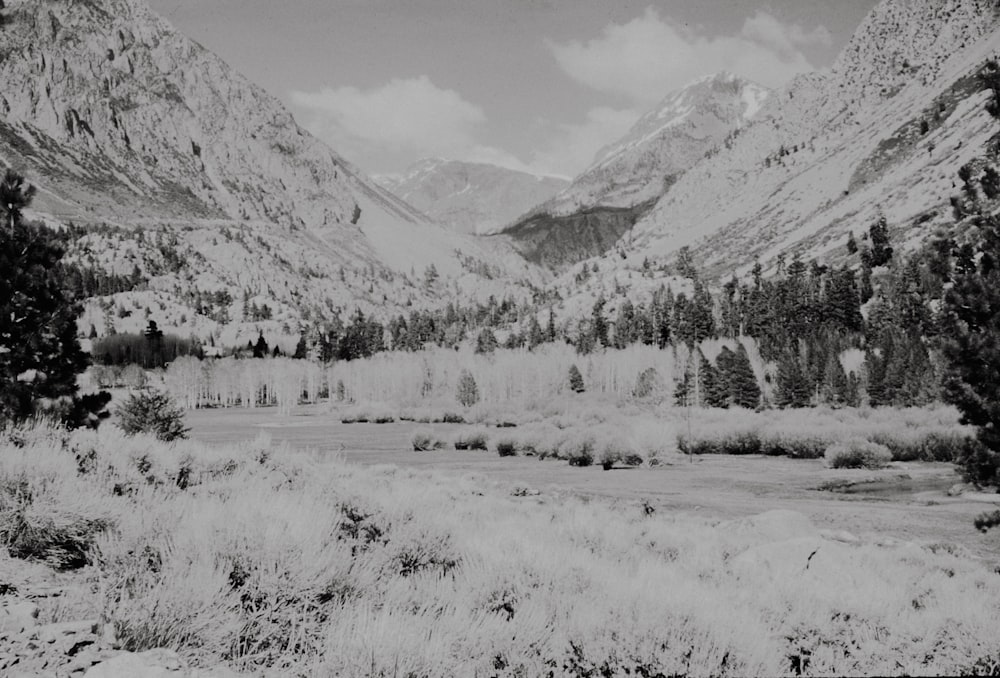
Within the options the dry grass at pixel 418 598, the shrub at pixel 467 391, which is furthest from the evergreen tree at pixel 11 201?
the shrub at pixel 467 391

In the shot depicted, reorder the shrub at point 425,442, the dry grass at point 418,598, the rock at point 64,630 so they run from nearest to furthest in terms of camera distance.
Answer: the rock at point 64,630, the dry grass at point 418,598, the shrub at point 425,442

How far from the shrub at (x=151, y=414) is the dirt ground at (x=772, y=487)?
11.8 ft

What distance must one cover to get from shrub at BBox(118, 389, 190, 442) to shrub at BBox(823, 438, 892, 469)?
144 ft

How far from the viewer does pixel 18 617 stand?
463cm

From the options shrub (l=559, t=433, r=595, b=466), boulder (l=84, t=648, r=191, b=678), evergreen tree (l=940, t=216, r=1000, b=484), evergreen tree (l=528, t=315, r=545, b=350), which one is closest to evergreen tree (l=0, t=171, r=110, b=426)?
boulder (l=84, t=648, r=191, b=678)

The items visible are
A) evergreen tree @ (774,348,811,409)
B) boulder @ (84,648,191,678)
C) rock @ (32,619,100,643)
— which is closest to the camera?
boulder @ (84,648,191,678)

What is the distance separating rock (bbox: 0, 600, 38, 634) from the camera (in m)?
4.47

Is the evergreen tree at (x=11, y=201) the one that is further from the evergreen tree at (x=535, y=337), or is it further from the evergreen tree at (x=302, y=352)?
the evergreen tree at (x=302, y=352)

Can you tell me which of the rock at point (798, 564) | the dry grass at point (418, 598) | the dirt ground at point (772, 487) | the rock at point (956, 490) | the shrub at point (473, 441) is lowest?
the dirt ground at point (772, 487)

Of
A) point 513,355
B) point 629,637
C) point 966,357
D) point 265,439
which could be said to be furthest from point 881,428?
point 513,355

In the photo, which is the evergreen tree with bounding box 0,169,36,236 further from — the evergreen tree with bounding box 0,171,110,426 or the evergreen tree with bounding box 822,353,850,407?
the evergreen tree with bounding box 822,353,850,407

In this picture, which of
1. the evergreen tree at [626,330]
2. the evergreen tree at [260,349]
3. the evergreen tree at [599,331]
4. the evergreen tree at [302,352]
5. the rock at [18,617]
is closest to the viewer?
the rock at [18,617]

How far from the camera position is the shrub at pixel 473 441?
215 feet

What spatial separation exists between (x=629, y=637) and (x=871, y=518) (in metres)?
29.0
